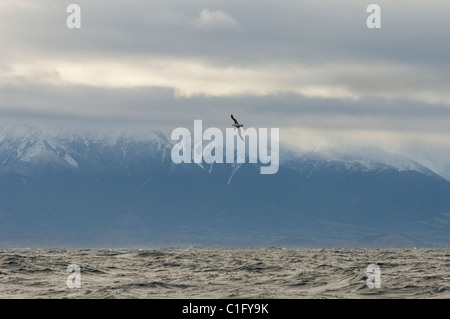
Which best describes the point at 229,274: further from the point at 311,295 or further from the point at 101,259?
the point at 101,259

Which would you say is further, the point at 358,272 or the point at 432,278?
the point at 358,272

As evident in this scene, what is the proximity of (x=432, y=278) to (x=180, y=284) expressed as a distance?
22277 millimetres

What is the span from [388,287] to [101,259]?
44.9 m

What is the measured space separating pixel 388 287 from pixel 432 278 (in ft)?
27.6

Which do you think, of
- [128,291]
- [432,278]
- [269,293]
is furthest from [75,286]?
[432,278]

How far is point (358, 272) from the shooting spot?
267 feet
